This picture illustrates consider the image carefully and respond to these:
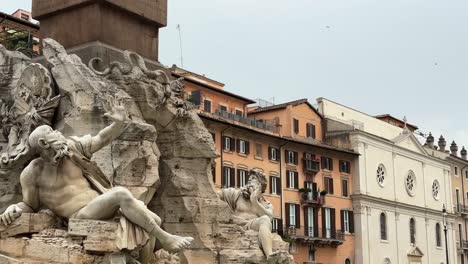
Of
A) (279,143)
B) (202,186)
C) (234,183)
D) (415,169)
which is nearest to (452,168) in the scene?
(415,169)

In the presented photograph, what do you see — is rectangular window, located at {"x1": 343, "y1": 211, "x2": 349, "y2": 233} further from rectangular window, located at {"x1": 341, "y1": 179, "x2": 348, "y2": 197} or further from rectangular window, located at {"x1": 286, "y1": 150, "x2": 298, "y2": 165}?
rectangular window, located at {"x1": 286, "y1": 150, "x2": 298, "y2": 165}

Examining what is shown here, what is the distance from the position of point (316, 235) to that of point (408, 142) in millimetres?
17163

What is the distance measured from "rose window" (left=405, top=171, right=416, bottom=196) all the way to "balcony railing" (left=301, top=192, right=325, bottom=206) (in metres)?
13.8

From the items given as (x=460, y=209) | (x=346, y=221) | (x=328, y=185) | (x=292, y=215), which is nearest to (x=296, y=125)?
(x=328, y=185)

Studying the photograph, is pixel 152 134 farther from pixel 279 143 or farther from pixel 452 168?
pixel 452 168

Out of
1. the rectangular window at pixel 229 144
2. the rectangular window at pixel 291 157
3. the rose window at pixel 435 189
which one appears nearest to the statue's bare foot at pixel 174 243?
the rectangular window at pixel 229 144

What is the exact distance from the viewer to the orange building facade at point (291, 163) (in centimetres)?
4575

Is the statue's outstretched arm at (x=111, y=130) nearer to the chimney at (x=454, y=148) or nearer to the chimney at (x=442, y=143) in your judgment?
the chimney at (x=442, y=143)

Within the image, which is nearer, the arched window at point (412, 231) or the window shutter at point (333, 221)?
the window shutter at point (333, 221)

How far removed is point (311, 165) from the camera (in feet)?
172

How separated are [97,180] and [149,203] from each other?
242 cm

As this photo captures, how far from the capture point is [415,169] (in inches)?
2574

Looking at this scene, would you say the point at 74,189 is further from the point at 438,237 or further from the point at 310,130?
the point at 438,237

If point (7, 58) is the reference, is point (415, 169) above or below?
above
